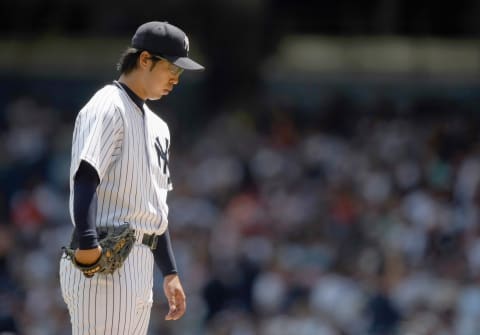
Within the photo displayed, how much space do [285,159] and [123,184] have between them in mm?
6757

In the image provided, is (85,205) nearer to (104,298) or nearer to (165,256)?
(104,298)

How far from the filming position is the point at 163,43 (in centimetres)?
359

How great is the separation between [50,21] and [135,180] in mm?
9201

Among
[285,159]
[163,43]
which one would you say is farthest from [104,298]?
[285,159]

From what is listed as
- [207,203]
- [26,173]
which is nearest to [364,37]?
[207,203]

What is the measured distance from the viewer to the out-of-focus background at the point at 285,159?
8.45 meters

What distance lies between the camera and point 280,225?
943 cm

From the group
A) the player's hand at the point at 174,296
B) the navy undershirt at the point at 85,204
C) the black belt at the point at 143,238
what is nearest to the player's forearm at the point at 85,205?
the navy undershirt at the point at 85,204

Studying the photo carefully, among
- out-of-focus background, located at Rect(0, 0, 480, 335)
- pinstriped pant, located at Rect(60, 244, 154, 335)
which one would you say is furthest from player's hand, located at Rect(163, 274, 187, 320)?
out-of-focus background, located at Rect(0, 0, 480, 335)

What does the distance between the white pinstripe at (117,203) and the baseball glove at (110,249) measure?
0.04m

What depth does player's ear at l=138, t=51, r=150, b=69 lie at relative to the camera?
3.60 meters

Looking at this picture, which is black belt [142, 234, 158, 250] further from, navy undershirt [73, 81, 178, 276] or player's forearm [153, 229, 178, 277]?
navy undershirt [73, 81, 178, 276]

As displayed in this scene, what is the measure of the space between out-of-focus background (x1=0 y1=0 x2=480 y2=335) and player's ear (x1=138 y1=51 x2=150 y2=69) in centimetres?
389

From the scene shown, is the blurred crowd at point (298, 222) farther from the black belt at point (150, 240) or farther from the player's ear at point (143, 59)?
the player's ear at point (143, 59)
